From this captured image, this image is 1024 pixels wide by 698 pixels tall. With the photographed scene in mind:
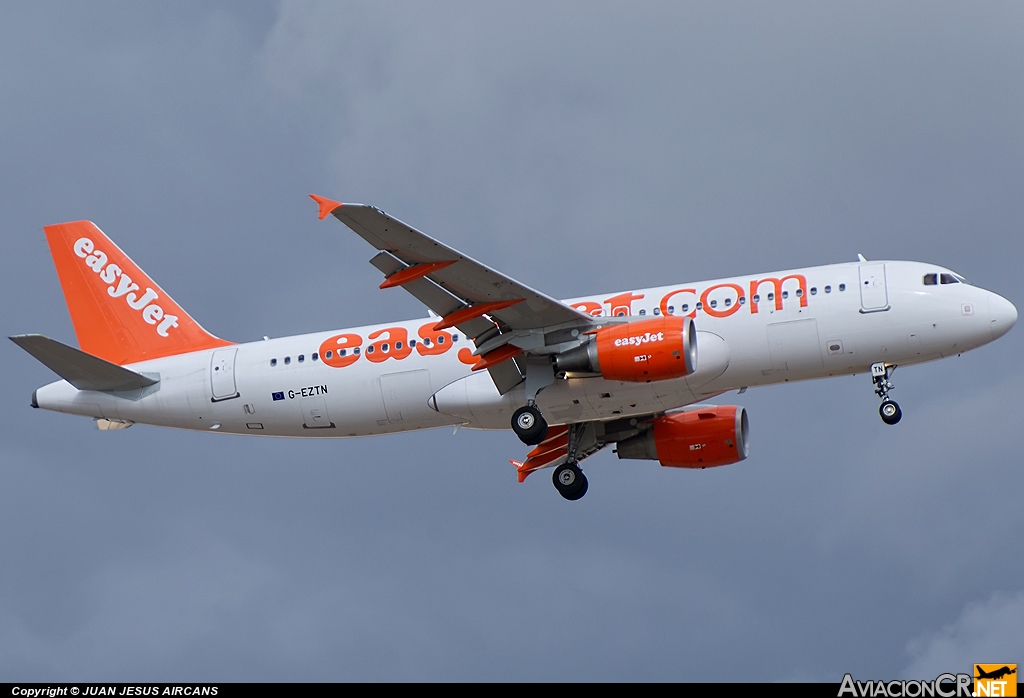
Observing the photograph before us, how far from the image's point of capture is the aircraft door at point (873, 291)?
41531 mm

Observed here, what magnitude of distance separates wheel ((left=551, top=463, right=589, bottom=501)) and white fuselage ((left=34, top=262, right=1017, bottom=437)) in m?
3.38

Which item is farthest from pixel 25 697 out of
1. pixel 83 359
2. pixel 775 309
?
pixel 775 309

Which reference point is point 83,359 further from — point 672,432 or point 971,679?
point 971,679

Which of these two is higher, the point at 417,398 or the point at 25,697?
the point at 417,398

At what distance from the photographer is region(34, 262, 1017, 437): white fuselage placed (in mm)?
41469

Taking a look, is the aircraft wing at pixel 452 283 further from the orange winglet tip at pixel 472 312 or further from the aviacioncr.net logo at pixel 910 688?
the aviacioncr.net logo at pixel 910 688

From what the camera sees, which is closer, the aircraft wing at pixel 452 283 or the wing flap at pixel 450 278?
the wing flap at pixel 450 278

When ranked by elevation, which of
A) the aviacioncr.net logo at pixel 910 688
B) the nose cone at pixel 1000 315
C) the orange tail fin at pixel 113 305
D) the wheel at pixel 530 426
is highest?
the orange tail fin at pixel 113 305

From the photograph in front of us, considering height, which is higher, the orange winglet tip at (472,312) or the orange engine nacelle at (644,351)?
the orange winglet tip at (472,312)

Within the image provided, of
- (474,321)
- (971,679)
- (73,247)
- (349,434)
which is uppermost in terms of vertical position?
(73,247)

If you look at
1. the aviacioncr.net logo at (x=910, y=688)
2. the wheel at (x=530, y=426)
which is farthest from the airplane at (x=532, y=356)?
the aviacioncr.net logo at (x=910, y=688)

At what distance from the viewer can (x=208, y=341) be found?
160ft

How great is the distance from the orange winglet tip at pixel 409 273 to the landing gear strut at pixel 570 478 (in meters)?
11.1

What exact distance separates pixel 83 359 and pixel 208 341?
4.83 m
